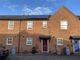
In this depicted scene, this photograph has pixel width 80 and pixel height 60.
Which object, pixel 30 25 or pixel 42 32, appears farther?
pixel 30 25

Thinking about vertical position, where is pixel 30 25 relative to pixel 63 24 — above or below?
below

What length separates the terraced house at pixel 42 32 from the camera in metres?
36.1

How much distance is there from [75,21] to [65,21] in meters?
1.79

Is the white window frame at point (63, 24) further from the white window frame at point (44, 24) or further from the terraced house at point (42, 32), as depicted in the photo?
the white window frame at point (44, 24)

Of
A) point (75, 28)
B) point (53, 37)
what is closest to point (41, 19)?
point (53, 37)

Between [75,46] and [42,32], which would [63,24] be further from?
[75,46]

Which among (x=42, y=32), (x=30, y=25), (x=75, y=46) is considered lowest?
(x=75, y=46)

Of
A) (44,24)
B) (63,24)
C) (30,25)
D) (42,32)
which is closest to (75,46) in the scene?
(63,24)

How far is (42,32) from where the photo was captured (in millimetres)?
36812

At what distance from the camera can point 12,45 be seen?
120 feet

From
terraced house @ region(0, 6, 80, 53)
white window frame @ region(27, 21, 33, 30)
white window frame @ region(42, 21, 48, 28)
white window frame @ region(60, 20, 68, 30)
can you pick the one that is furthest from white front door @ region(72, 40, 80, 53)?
white window frame @ region(27, 21, 33, 30)

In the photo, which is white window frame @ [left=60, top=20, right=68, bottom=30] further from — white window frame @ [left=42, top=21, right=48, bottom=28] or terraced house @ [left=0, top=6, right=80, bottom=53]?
white window frame @ [left=42, top=21, right=48, bottom=28]

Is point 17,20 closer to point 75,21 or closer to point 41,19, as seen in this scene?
point 41,19

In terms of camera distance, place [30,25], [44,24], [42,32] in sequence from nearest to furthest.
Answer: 1. [42,32]
2. [44,24]
3. [30,25]
